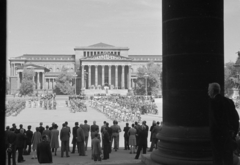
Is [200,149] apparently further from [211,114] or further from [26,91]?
[26,91]

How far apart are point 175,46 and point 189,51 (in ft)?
0.96

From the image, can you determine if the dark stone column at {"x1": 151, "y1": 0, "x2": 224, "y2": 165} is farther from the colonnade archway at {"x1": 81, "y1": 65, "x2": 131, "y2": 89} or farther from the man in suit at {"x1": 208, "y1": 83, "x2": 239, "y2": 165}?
the colonnade archway at {"x1": 81, "y1": 65, "x2": 131, "y2": 89}

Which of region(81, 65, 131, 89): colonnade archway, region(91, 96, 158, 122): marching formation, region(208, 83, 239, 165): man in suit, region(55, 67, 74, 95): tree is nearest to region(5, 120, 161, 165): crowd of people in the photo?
region(208, 83, 239, 165): man in suit

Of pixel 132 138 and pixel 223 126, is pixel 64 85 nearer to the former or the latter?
pixel 132 138

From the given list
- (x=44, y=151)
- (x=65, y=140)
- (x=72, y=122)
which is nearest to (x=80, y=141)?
(x=65, y=140)

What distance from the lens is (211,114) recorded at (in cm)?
458

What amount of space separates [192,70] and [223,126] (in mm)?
1571

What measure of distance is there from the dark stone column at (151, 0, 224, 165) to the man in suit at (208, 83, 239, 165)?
1.08 metres

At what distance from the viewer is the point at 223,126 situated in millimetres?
4516

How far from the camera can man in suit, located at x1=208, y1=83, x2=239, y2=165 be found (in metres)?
4.53

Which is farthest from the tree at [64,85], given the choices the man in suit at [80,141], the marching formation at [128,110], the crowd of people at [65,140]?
the man in suit at [80,141]

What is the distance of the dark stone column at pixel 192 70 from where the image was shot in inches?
226
